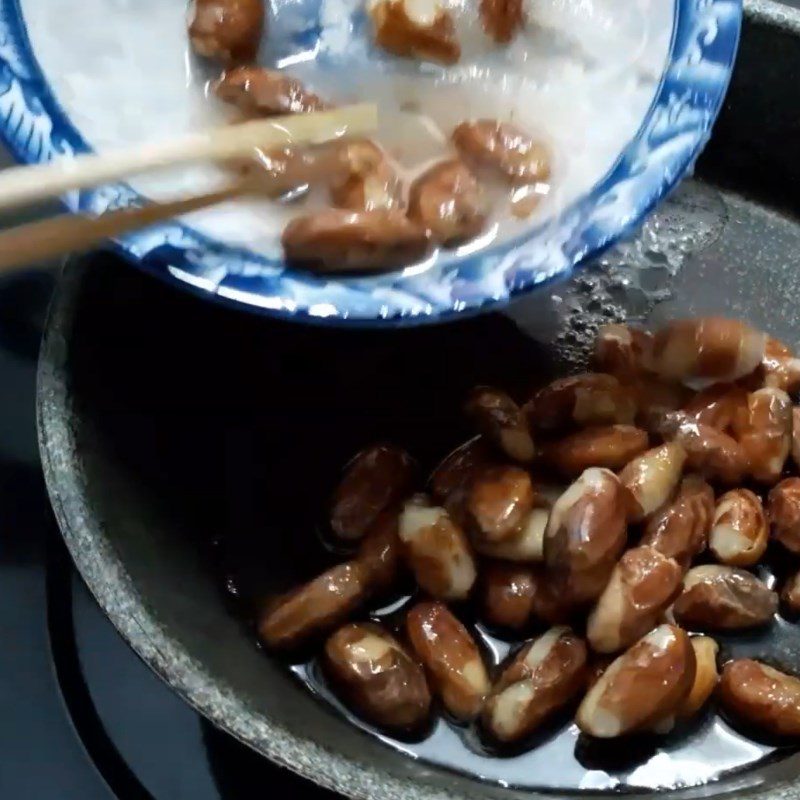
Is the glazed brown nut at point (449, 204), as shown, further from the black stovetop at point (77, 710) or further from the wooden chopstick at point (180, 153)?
the black stovetop at point (77, 710)

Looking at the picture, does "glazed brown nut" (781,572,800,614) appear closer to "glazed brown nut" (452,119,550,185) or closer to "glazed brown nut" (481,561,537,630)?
"glazed brown nut" (481,561,537,630)

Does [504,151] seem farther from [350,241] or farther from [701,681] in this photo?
[701,681]

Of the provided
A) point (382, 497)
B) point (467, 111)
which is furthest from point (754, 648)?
point (467, 111)

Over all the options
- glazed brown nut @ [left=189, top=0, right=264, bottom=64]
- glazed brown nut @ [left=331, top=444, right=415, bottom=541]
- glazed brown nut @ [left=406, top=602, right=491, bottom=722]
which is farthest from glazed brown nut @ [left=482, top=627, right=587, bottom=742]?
glazed brown nut @ [left=189, top=0, right=264, bottom=64]

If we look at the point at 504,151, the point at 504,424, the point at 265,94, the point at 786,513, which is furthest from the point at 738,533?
the point at 265,94

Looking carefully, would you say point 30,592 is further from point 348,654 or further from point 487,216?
point 487,216
